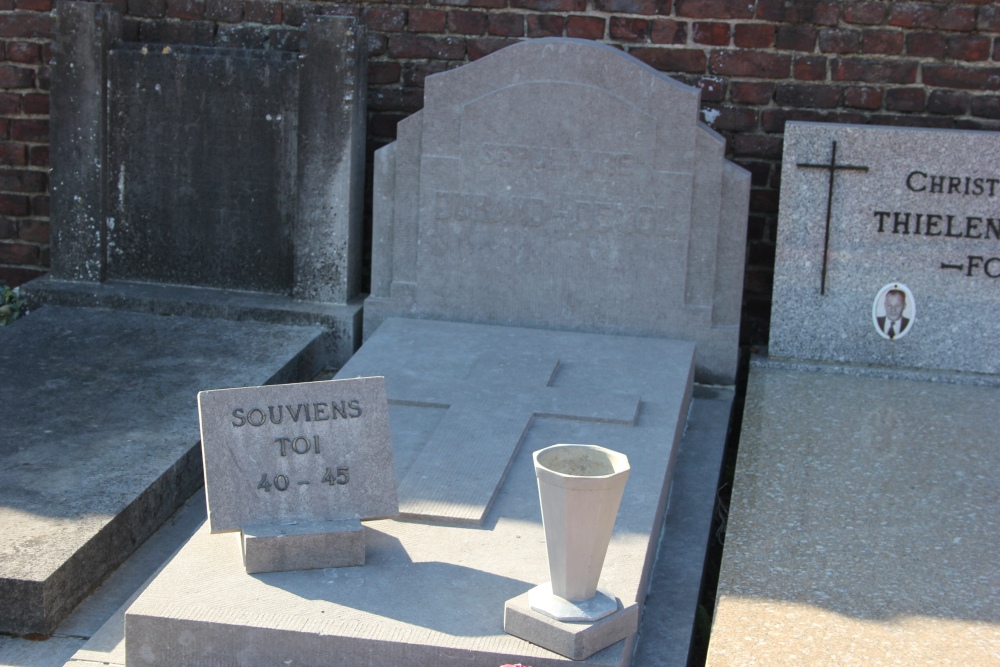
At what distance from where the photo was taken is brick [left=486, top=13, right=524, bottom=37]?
4980 mm

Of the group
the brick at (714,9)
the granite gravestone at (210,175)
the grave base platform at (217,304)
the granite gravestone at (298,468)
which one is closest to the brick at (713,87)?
the brick at (714,9)

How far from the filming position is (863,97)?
4820 mm

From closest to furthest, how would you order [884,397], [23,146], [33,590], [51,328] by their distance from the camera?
[33,590]
[884,397]
[51,328]
[23,146]

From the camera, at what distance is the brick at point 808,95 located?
4.84 meters

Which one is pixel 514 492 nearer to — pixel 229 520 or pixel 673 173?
pixel 229 520

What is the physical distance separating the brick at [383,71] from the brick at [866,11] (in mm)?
1780

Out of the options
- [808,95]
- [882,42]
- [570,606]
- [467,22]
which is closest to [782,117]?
[808,95]

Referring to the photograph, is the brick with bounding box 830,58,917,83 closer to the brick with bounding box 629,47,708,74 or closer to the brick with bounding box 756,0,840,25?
the brick with bounding box 756,0,840,25

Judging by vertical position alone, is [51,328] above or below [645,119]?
below

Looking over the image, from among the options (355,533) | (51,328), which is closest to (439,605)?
(355,533)

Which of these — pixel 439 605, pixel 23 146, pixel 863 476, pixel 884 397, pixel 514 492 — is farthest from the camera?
pixel 23 146

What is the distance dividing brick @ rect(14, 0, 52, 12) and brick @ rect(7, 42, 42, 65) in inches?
5.6

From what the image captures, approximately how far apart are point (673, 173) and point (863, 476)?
137cm

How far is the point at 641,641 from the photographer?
9.58 ft
